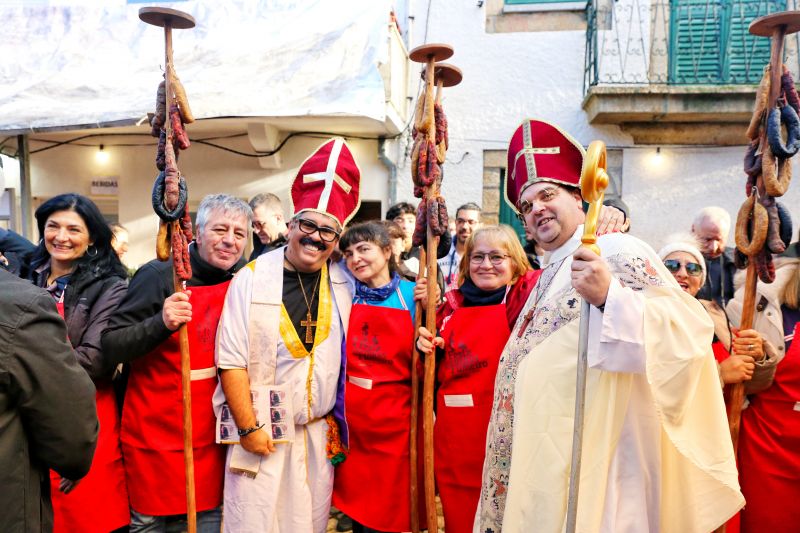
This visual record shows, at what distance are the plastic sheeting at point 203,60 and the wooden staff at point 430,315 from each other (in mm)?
3911

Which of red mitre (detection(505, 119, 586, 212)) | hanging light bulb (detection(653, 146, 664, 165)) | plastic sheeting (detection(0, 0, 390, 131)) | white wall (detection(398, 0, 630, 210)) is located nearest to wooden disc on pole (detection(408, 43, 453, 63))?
red mitre (detection(505, 119, 586, 212))

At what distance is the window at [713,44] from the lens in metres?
7.28

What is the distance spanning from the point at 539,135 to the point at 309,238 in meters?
1.16

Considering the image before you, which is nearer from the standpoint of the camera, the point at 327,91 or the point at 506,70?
the point at 327,91

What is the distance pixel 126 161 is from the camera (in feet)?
27.2

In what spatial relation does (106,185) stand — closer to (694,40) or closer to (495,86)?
(495,86)

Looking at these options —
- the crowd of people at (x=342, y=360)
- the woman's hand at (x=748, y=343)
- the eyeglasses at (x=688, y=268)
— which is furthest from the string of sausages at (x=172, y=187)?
the woman's hand at (x=748, y=343)

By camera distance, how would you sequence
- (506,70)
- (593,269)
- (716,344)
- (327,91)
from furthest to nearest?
(506,70), (327,91), (716,344), (593,269)

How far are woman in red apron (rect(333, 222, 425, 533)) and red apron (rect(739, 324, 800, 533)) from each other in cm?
155

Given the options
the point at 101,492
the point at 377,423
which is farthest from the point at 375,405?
the point at 101,492

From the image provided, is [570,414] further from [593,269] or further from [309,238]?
[309,238]

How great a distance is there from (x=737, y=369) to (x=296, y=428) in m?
1.96

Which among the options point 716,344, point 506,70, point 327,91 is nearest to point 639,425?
point 716,344

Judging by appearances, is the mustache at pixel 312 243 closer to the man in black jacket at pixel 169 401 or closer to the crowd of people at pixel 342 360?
the crowd of people at pixel 342 360
